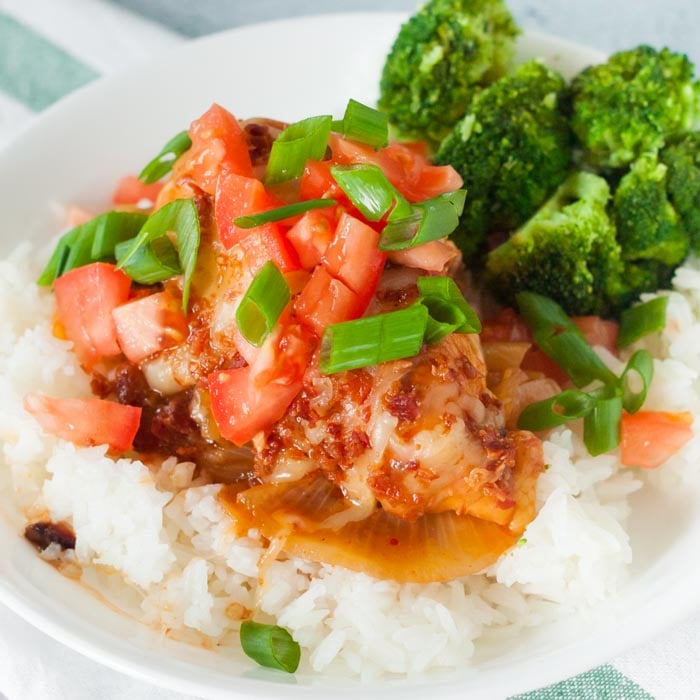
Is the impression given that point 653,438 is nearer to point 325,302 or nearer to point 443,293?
→ point 443,293

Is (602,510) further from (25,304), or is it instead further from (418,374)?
(25,304)

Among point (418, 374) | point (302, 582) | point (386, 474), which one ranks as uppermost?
point (418, 374)

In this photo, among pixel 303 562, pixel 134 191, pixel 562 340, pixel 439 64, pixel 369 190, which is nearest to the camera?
pixel 369 190

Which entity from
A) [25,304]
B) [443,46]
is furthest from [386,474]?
[443,46]

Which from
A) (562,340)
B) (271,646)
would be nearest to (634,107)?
(562,340)

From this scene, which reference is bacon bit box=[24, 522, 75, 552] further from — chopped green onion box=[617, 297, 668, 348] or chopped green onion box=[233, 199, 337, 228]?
chopped green onion box=[617, 297, 668, 348]

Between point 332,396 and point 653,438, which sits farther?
point 653,438

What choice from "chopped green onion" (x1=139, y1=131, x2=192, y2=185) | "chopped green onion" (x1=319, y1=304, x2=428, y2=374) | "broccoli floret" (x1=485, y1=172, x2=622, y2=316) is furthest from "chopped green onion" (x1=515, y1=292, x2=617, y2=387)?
"chopped green onion" (x1=139, y1=131, x2=192, y2=185)
